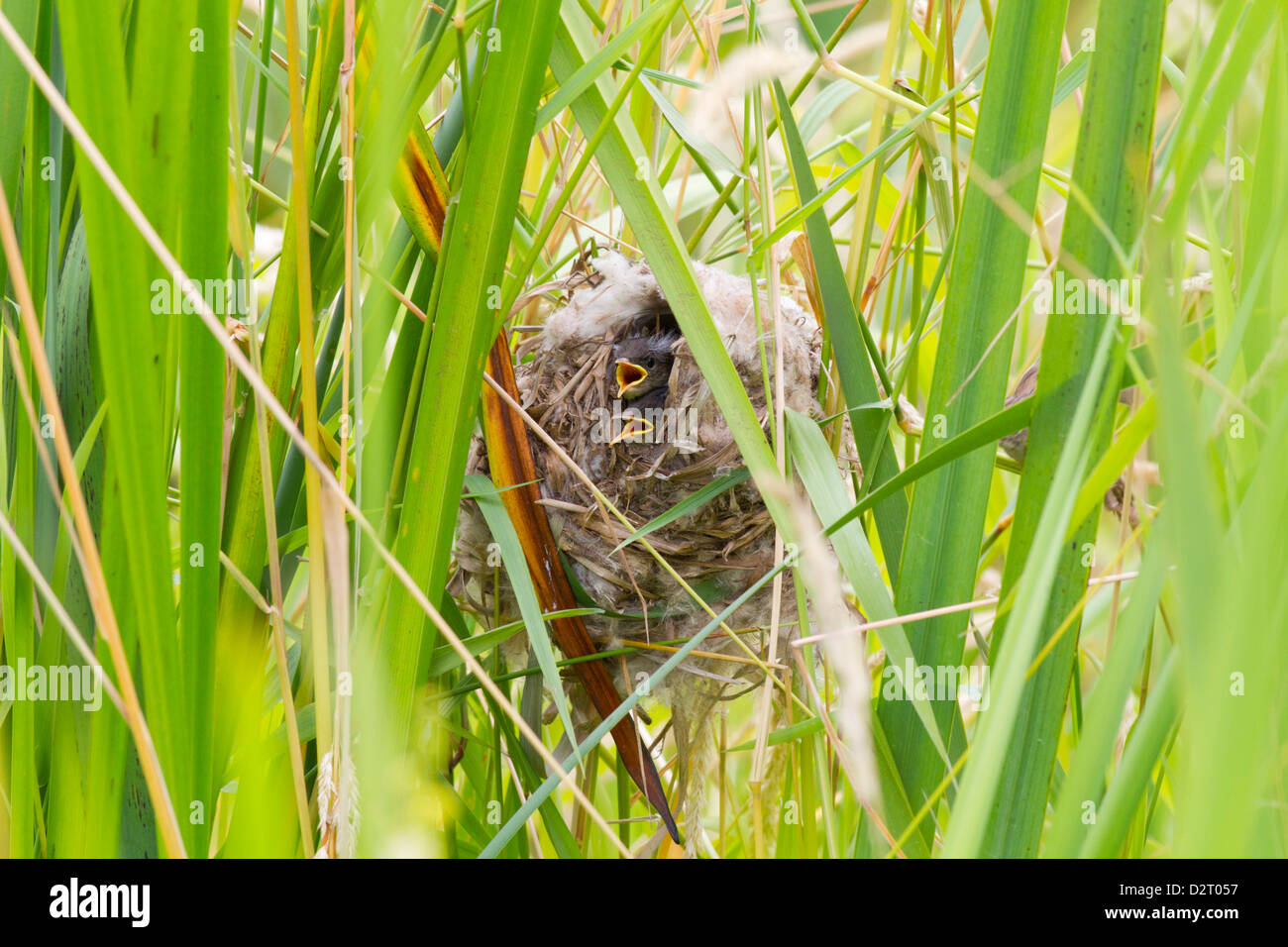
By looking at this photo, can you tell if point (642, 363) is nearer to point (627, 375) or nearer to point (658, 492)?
point (627, 375)

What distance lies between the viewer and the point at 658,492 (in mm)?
813

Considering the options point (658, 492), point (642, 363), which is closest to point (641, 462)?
point (658, 492)

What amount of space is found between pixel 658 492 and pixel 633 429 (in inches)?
2.5

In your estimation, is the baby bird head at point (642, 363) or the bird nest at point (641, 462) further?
the baby bird head at point (642, 363)

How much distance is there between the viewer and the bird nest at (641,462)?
755 mm

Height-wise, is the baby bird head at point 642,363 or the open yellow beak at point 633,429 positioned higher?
the baby bird head at point 642,363

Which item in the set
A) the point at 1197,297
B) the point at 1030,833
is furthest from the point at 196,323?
the point at 1197,297

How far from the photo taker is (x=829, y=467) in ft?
1.90

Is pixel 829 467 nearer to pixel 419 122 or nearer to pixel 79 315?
pixel 419 122

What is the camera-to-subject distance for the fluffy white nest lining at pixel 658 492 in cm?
75

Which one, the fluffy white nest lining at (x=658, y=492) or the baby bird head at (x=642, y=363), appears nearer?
the fluffy white nest lining at (x=658, y=492)

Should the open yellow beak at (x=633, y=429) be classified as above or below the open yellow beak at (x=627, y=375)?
below

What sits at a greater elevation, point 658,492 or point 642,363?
point 642,363
